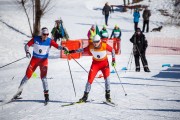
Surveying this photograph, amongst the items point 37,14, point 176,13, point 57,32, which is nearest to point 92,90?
point 57,32

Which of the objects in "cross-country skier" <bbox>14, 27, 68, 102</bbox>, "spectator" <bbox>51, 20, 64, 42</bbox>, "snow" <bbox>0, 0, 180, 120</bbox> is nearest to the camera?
"snow" <bbox>0, 0, 180, 120</bbox>

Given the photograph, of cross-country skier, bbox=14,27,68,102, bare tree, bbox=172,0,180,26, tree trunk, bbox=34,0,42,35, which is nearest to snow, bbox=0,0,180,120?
cross-country skier, bbox=14,27,68,102

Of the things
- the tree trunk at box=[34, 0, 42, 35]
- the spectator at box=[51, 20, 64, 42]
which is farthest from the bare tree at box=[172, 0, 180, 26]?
the spectator at box=[51, 20, 64, 42]

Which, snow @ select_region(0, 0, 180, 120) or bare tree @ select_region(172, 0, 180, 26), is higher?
bare tree @ select_region(172, 0, 180, 26)

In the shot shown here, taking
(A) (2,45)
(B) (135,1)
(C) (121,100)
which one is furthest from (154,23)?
(C) (121,100)

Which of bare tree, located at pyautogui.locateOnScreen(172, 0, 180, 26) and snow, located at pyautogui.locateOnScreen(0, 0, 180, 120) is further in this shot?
bare tree, located at pyautogui.locateOnScreen(172, 0, 180, 26)

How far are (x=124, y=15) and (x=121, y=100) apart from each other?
25916 millimetres

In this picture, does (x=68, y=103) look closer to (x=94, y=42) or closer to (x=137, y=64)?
(x=94, y=42)

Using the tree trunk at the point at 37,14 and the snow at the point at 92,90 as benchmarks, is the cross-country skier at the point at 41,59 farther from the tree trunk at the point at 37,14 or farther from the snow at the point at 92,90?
the tree trunk at the point at 37,14

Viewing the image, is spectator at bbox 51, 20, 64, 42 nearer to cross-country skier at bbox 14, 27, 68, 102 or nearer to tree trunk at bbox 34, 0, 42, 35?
tree trunk at bbox 34, 0, 42, 35

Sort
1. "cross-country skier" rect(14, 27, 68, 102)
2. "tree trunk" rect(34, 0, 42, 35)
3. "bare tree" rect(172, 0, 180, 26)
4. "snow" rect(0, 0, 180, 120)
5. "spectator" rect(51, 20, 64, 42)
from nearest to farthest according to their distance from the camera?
"snow" rect(0, 0, 180, 120), "cross-country skier" rect(14, 27, 68, 102), "spectator" rect(51, 20, 64, 42), "tree trunk" rect(34, 0, 42, 35), "bare tree" rect(172, 0, 180, 26)

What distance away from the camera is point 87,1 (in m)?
40.1

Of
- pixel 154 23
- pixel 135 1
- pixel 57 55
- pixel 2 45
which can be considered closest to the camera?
pixel 57 55

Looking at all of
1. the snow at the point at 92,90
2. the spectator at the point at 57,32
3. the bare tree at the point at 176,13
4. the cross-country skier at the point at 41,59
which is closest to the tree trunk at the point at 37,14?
the snow at the point at 92,90
